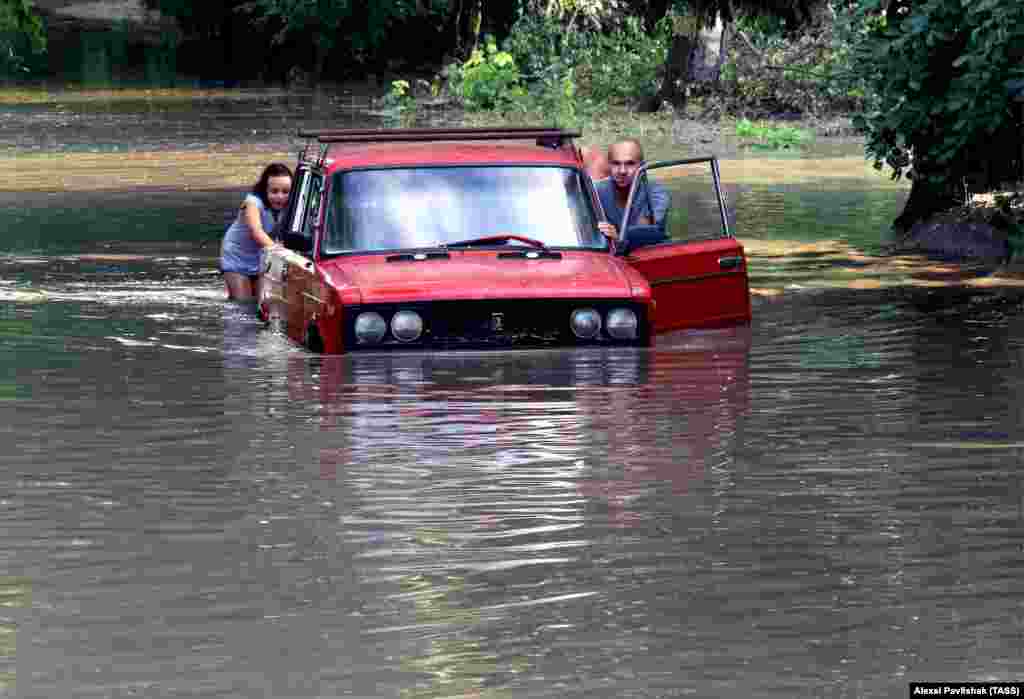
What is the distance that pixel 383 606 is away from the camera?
305 inches

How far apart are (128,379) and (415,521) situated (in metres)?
5.26

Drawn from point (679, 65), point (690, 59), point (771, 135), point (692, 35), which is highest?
point (692, 35)

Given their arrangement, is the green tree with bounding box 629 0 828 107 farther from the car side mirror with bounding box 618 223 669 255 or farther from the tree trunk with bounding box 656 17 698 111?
the car side mirror with bounding box 618 223 669 255

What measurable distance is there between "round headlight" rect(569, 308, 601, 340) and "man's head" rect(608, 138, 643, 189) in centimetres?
227

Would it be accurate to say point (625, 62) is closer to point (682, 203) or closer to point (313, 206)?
point (682, 203)

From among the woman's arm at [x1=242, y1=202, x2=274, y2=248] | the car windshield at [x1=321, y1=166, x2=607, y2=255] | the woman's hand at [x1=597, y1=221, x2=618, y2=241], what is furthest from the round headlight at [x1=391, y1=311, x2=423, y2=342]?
the woman's arm at [x1=242, y1=202, x2=274, y2=248]

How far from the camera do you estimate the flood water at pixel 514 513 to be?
277 inches

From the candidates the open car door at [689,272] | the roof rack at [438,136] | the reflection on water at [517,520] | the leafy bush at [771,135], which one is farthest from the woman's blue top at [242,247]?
the leafy bush at [771,135]

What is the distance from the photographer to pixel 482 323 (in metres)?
13.4

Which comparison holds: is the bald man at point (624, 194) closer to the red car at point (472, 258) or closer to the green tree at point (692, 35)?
the red car at point (472, 258)

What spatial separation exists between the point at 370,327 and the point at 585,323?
45.4 inches

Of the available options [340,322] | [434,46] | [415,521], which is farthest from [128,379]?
[434,46]

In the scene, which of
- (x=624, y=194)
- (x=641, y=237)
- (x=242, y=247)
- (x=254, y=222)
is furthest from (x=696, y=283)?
(x=242, y=247)

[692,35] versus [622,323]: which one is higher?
[692,35]
